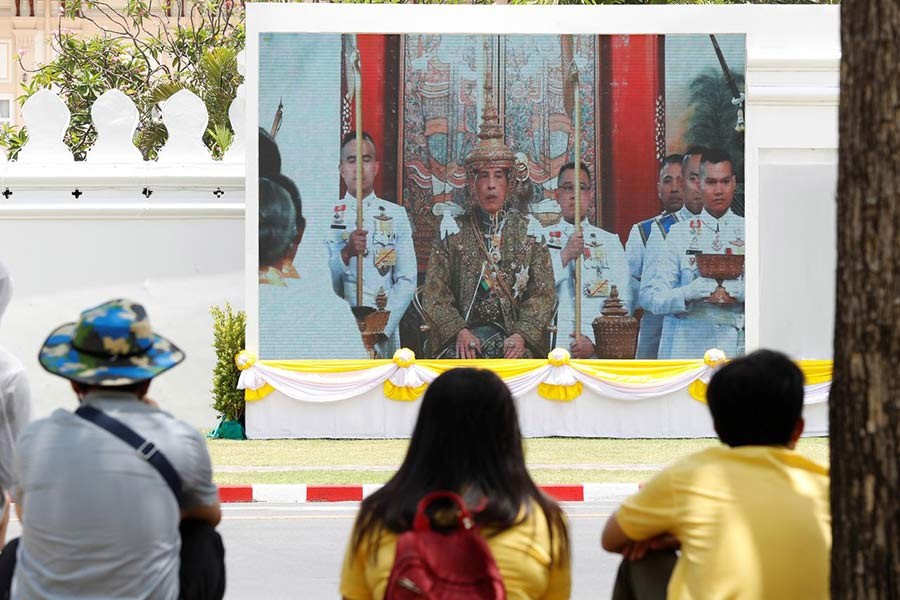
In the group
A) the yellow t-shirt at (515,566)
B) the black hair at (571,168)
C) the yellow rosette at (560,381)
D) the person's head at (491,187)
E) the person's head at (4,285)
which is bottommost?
the yellow rosette at (560,381)

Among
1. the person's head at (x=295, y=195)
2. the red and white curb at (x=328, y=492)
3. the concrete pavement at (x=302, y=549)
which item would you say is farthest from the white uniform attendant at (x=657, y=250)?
the concrete pavement at (x=302, y=549)

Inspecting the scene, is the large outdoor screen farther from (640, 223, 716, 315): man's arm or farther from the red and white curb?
the red and white curb

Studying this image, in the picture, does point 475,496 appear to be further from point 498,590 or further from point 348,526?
point 348,526

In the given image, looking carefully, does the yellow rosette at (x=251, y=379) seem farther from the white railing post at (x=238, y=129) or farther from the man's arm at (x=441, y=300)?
the white railing post at (x=238, y=129)

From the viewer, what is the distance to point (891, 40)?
3086 mm

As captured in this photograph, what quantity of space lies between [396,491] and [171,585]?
2.33 ft

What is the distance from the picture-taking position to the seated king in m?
17.6

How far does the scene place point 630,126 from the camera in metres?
17.8

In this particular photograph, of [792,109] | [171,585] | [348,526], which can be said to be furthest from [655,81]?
[171,585]

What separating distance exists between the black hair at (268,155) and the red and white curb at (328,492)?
20.1 feet

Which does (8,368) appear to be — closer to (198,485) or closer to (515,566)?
(198,485)

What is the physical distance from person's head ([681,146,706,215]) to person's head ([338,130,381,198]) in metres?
3.84

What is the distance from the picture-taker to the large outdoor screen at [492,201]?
57.9 feet

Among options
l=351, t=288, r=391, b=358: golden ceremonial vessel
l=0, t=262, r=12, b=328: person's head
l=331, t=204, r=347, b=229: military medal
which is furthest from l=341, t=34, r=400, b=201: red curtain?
l=0, t=262, r=12, b=328: person's head
